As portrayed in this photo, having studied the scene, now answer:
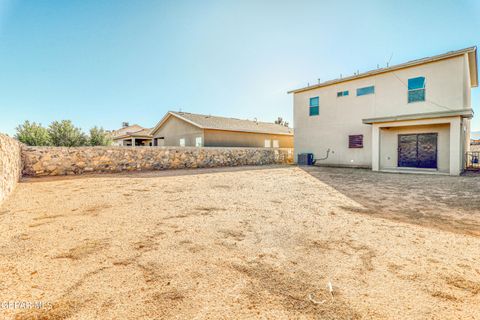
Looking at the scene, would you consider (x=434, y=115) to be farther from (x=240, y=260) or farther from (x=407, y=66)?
(x=240, y=260)

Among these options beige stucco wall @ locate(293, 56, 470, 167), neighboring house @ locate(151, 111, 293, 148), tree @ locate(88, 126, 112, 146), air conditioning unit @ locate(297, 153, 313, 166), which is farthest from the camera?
tree @ locate(88, 126, 112, 146)

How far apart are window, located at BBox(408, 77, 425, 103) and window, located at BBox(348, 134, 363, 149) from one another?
3.11 meters

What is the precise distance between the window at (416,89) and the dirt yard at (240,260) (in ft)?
29.8

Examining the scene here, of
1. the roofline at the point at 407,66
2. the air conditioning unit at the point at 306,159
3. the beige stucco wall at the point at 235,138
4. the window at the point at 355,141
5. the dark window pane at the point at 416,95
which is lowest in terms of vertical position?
the air conditioning unit at the point at 306,159

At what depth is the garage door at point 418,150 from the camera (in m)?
11.2

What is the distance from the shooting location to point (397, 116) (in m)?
10.9

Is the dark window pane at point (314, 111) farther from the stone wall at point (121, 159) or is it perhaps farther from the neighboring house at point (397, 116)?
the stone wall at point (121, 159)

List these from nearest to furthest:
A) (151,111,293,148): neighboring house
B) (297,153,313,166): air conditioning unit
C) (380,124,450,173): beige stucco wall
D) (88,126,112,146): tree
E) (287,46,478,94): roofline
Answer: (287,46,478,94): roofline
(380,124,450,173): beige stucco wall
(297,153,313,166): air conditioning unit
(151,111,293,148): neighboring house
(88,126,112,146): tree

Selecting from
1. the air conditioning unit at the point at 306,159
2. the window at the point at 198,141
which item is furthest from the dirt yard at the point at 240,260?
the window at the point at 198,141

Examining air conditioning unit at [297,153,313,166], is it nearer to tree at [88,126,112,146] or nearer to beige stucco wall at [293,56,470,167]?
beige stucco wall at [293,56,470,167]

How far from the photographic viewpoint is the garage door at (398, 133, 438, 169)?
36.7 ft

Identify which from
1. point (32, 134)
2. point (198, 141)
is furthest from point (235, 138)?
point (32, 134)

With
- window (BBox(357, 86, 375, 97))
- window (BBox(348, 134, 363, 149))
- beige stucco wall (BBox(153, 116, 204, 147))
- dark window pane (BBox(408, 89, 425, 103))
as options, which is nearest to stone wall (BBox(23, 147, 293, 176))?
beige stucco wall (BBox(153, 116, 204, 147))

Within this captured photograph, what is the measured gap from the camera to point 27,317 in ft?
5.13
